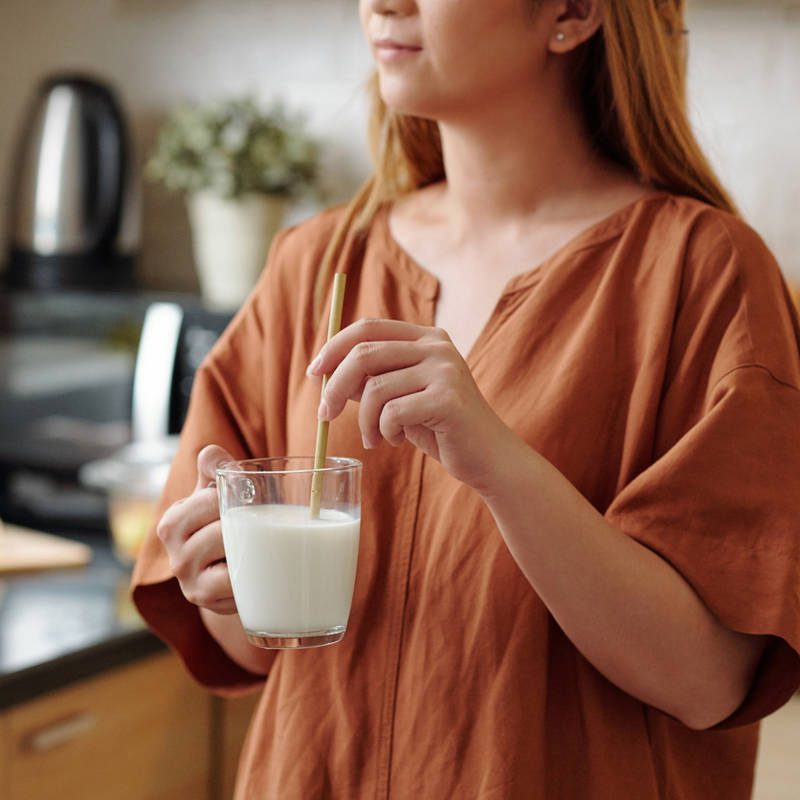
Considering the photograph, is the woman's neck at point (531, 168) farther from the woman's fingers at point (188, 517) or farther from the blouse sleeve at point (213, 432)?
the woman's fingers at point (188, 517)

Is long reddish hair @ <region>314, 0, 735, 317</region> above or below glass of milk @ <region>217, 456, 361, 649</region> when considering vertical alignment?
above

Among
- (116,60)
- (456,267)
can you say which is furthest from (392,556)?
(116,60)

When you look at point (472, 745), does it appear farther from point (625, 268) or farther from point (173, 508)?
point (625, 268)

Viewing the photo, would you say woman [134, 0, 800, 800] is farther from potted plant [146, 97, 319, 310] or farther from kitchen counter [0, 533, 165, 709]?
potted plant [146, 97, 319, 310]

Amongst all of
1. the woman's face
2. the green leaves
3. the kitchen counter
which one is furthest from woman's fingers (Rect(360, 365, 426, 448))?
the green leaves

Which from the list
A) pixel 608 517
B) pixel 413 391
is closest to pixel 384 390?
pixel 413 391

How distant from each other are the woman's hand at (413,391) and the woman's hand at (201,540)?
159 millimetres

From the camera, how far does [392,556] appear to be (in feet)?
3.31

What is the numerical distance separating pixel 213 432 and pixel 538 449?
0.33m

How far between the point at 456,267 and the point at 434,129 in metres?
0.19

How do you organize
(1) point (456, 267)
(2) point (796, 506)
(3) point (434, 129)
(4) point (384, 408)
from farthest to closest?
(3) point (434, 129)
(1) point (456, 267)
(2) point (796, 506)
(4) point (384, 408)

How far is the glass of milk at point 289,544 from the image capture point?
2.77 feet

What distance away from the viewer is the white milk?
2.79 feet

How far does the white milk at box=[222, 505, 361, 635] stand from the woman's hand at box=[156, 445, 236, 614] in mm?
55
